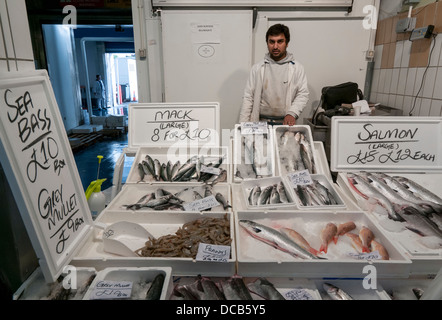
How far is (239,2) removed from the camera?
3758 mm

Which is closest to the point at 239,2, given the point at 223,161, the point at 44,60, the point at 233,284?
the point at 223,161

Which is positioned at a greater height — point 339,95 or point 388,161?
point 339,95

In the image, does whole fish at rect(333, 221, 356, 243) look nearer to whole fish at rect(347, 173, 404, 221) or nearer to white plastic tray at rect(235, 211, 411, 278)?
white plastic tray at rect(235, 211, 411, 278)

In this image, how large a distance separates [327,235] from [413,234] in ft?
1.29

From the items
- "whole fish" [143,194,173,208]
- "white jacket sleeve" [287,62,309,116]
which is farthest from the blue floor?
"whole fish" [143,194,173,208]

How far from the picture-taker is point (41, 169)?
99cm

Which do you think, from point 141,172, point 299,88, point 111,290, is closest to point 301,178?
point 141,172

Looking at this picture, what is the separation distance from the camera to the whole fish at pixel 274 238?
1155mm

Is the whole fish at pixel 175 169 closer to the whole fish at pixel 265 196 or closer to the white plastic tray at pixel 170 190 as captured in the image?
the white plastic tray at pixel 170 190

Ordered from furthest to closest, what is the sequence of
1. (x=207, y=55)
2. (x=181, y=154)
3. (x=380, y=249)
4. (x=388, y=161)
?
(x=207, y=55), (x=181, y=154), (x=388, y=161), (x=380, y=249)

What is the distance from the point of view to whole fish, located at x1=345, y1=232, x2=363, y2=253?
4.06 ft

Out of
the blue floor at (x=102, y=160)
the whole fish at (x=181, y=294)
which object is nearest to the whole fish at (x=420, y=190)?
the whole fish at (x=181, y=294)

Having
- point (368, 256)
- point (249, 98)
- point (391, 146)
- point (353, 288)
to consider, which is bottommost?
point (353, 288)

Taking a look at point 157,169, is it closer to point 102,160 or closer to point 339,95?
point 339,95
